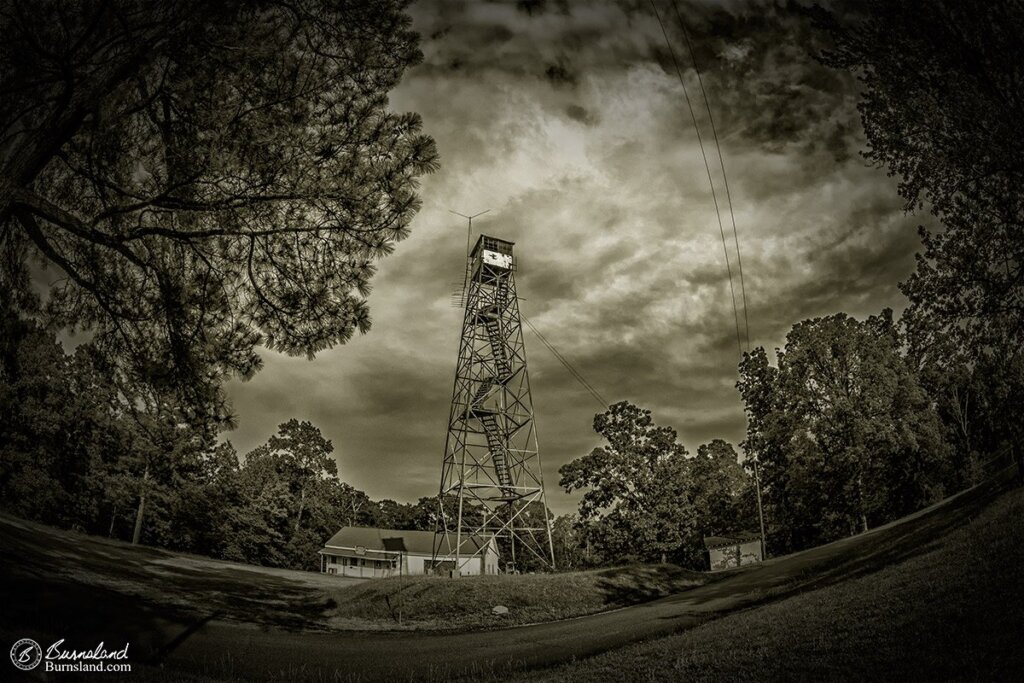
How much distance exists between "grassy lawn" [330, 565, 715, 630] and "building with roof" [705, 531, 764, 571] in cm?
2212

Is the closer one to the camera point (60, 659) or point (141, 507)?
point (60, 659)

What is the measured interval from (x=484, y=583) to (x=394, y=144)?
19221mm

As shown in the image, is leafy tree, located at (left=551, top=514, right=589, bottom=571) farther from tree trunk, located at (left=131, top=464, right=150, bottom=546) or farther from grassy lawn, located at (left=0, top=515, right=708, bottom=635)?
tree trunk, located at (left=131, top=464, right=150, bottom=546)

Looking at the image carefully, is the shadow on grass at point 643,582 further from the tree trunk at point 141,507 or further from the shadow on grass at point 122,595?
the tree trunk at point 141,507

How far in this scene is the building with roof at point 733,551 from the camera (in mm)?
43219

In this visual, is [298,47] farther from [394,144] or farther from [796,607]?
[796,607]

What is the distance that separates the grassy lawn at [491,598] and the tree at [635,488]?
14.4 m

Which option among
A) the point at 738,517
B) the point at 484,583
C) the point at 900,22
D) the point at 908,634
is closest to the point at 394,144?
the point at 900,22

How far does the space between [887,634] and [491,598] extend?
1581 centimetres

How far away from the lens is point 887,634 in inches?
271

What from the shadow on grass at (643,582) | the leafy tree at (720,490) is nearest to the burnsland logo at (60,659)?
the shadow on grass at (643,582)

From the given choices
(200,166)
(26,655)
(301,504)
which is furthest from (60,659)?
(301,504)

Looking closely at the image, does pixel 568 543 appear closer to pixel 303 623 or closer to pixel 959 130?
pixel 303 623

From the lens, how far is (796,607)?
10461mm
